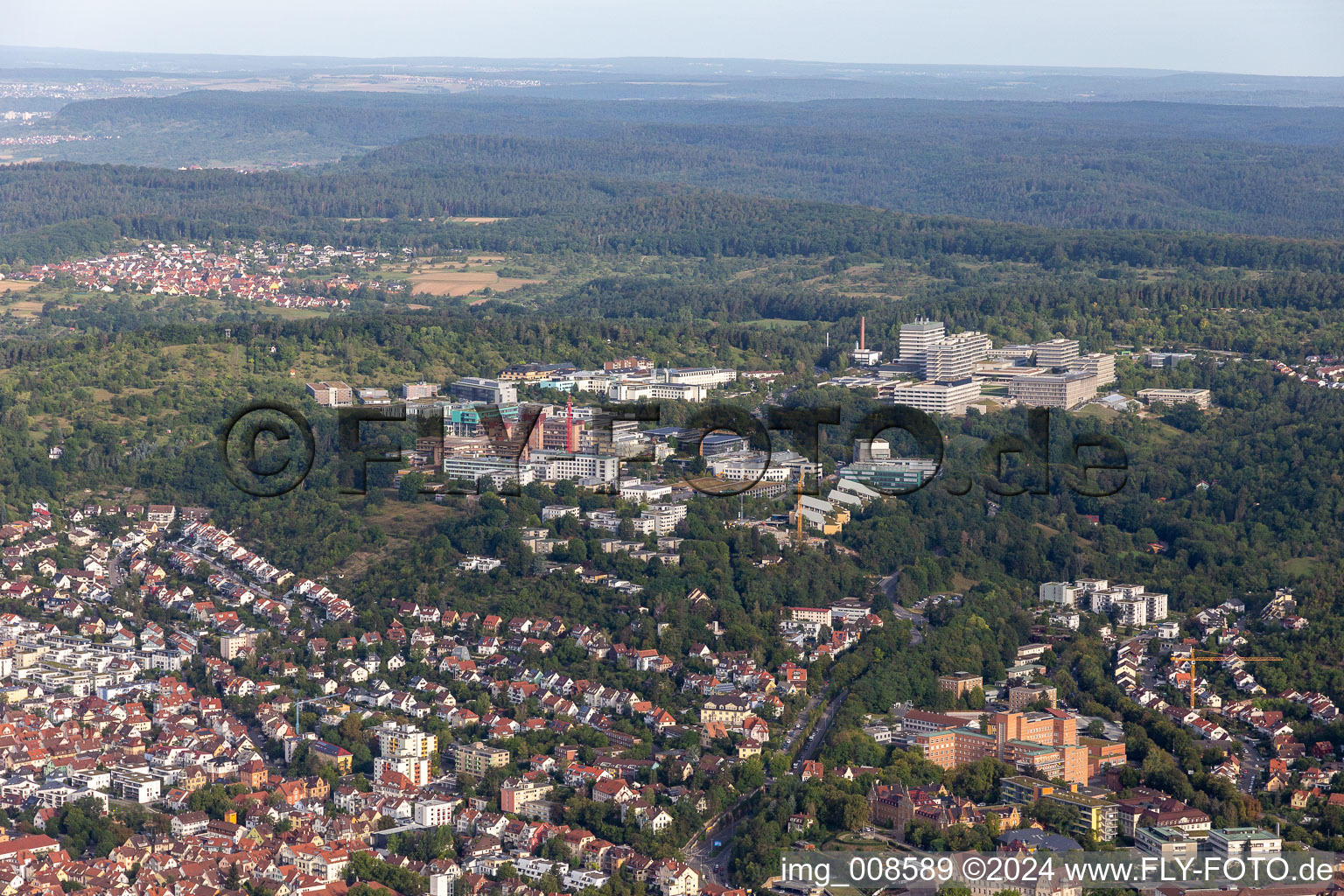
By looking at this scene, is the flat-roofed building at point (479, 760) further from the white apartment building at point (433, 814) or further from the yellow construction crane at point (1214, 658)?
the yellow construction crane at point (1214, 658)

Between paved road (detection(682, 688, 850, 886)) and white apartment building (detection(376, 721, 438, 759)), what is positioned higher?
white apartment building (detection(376, 721, 438, 759))

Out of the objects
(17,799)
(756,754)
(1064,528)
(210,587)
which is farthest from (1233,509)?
(17,799)

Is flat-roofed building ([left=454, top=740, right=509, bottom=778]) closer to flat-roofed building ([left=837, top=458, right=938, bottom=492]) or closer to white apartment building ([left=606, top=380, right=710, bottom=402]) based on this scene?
flat-roofed building ([left=837, top=458, right=938, bottom=492])

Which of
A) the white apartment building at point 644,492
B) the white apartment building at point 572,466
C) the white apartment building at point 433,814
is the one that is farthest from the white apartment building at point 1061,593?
the white apartment building at point 433,814

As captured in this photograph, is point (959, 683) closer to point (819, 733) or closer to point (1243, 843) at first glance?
point (819, 733)

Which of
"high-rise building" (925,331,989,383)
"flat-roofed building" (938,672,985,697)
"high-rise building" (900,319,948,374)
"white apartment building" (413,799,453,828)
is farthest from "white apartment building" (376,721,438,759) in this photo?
"high-rise building" (900,319,948,374)

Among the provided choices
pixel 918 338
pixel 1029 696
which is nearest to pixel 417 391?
pixel 918 338
